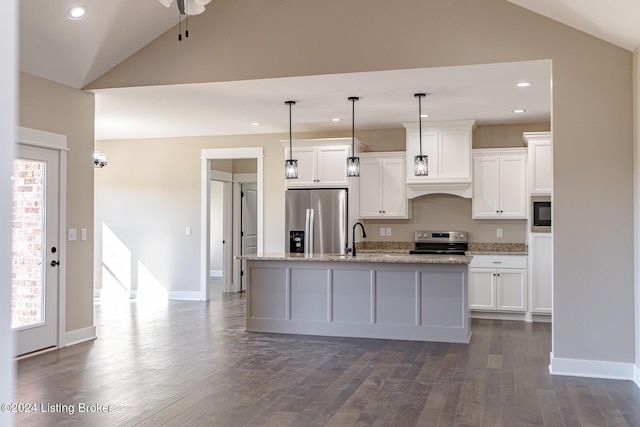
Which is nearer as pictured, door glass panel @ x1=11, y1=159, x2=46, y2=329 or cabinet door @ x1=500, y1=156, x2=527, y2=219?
door glass panel @ x1=11, y1=159, x2=46, y2=329

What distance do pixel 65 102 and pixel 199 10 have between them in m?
2.27

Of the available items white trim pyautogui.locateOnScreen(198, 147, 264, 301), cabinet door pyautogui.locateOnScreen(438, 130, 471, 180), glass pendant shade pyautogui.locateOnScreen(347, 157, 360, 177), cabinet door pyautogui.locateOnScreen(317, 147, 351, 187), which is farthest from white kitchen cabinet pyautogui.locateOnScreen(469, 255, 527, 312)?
white trim pyautogui.locateOnScreen(198, 147, 264, 301)

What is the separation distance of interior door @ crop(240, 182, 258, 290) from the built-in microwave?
4.84 metres

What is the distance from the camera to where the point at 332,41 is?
5277 mm

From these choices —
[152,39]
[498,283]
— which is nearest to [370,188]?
[498,283]

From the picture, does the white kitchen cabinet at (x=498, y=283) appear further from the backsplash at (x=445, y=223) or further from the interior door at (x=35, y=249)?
the interior door at (x=35, y=249)

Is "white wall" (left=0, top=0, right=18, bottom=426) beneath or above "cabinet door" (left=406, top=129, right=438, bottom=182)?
beneath

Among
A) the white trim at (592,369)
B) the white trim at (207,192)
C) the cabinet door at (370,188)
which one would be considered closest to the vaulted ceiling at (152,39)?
the cabinet door at (370,188)

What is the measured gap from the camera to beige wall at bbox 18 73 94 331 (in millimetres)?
5516

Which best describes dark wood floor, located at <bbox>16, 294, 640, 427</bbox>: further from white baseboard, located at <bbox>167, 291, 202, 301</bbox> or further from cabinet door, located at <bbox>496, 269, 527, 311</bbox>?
white baseboard, located at <bbox>167, 291, 202, 301</bbox>

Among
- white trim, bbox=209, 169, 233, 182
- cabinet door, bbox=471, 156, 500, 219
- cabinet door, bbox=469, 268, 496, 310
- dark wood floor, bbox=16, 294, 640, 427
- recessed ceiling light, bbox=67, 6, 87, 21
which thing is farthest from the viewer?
white trim, bbox=209, 169, 233, 182

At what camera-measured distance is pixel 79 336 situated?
19.2ft

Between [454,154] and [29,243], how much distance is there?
510 cm

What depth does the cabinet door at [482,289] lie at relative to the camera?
286 inches
